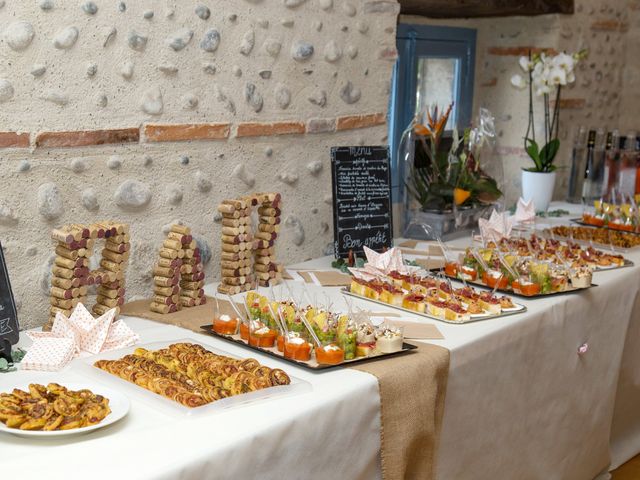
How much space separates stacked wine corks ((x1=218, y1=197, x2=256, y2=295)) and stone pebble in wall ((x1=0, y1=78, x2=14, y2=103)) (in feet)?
2.21

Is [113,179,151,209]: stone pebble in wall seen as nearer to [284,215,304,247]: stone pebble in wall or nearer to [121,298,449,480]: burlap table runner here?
[121,298,449,480]: burlap table runner

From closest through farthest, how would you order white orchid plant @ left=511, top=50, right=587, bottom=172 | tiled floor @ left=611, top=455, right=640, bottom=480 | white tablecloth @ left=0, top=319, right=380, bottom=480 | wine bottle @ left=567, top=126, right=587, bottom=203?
white tablecloth @ left=0, top=319, right=380, bottom=480 < tiled floor @ left=611, top=455, right=640, bottom=480 < white orchid plant @ left=511, top=50, right=587, bottom=172 < wine bottle @ left=567, top=126, right=587, bottom=203

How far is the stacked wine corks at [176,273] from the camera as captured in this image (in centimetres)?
233

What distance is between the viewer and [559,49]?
14.5ft

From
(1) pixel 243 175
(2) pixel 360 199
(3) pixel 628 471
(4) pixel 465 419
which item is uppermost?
(1) pixel 243 175

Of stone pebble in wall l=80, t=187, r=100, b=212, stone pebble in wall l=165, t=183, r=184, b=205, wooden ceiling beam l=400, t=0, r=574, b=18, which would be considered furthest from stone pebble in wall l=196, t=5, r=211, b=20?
wooden ceiling beam l=400, t=0, r=574, b=18

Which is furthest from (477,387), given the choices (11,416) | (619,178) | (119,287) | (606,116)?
(606,116)

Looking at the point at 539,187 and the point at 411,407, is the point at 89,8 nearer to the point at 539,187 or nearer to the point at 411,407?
the point at 411,407

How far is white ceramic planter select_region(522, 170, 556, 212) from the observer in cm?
419

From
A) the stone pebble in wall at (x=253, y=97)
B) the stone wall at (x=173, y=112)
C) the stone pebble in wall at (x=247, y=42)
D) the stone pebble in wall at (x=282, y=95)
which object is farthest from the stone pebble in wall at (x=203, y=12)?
the stone pebble in wall at (x=282, y=95)

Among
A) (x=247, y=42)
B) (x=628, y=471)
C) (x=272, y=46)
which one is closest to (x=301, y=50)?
(x=272, y=46)

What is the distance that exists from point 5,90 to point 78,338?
2.04 feet

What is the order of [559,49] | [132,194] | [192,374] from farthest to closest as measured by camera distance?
[559,49] < [132,194] < [192,374]

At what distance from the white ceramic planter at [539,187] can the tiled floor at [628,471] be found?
1.31 m
